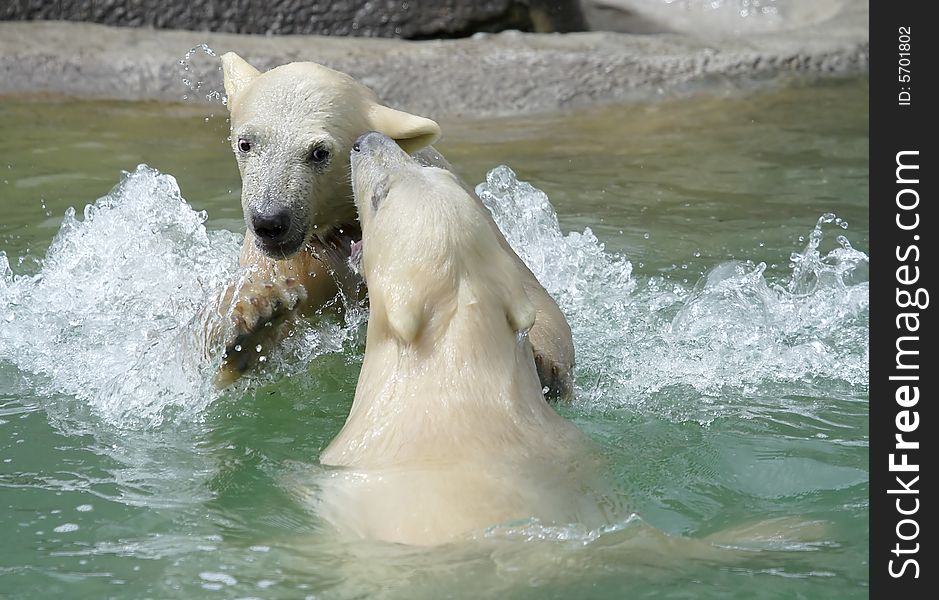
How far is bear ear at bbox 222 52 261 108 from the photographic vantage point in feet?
14.5

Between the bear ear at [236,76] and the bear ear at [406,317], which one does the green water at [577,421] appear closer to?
the bear ear at [406,317]

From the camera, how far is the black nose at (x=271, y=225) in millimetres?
3928

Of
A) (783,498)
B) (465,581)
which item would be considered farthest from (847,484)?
(465,581)

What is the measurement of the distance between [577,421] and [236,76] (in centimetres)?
170

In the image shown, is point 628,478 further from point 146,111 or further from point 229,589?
point 146,111

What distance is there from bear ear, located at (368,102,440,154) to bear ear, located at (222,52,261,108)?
1.65 ft

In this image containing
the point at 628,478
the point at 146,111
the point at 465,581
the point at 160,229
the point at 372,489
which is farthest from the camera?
the point at 146,111

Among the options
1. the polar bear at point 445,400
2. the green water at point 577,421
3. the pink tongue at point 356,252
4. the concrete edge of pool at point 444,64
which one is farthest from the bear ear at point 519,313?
the concrete edge of pool at point 444,64

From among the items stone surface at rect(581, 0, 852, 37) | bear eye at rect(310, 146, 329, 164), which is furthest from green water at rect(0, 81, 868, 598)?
stone surface at rect(581, 0, 852, 37)

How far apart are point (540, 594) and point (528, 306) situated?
2.54ft

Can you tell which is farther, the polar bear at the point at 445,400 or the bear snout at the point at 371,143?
the bear snout at the point at 371,143

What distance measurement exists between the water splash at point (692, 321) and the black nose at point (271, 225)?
46.9 inches

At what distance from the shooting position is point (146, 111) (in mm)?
8883

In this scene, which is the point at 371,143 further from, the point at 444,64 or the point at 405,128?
the point at 444,64
